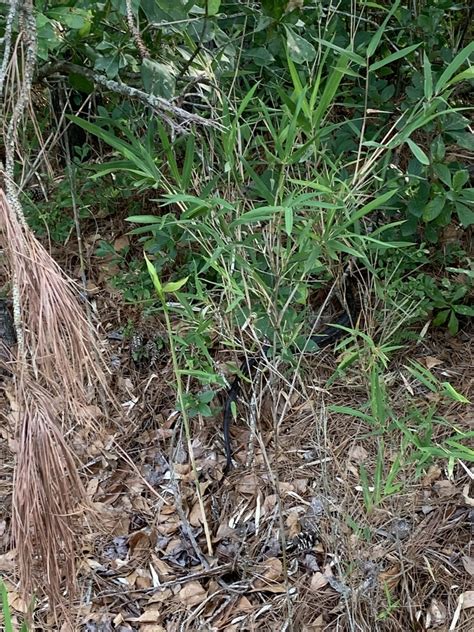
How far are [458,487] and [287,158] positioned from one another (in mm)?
1089

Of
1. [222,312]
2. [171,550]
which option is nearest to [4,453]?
[171,550]

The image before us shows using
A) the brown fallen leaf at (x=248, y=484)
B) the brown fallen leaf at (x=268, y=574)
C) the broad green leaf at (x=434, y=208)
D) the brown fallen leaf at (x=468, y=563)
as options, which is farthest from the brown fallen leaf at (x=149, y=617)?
the broad green leaf at (x=434, y=208)

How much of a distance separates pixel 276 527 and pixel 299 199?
103 centimetres

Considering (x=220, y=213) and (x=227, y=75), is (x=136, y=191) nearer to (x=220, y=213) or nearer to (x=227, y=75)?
(x=227, y=75)

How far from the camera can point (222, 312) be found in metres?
1.61

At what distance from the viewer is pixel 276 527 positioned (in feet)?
5.99

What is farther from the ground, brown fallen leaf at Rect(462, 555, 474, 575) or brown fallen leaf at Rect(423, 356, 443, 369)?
brown fallen leaf at Rect(423, 356, 443, 369)

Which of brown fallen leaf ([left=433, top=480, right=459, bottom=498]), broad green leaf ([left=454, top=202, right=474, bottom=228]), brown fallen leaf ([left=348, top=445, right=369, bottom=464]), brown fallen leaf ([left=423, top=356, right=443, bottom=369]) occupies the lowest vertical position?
brown fallen leaf ([left=433, top=480, right=459, bottom=498])

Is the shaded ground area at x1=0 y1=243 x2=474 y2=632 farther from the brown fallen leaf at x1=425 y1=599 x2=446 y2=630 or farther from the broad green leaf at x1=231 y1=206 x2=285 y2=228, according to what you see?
the broad green leaf at x1=231 y1=206 x2=285 y2=228

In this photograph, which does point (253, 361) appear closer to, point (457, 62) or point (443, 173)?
point (443, 173)

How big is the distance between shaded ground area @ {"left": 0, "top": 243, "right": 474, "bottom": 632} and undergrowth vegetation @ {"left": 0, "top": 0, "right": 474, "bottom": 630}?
19 mm

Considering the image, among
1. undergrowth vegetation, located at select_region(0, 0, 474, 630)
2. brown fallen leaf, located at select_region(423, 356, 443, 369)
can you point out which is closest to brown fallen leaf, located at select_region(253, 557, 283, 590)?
undergrowth vegetation, located at select_region(0, 0, 474, 630)

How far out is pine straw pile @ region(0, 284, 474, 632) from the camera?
1.58m

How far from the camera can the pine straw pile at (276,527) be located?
1.58 metres
